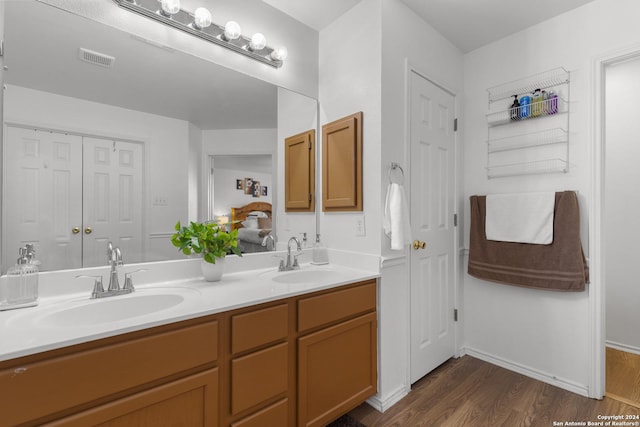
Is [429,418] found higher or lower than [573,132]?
lower

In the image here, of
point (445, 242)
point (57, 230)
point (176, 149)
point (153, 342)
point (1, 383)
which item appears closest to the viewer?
point (1, 383)

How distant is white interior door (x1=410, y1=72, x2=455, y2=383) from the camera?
2.15 metres

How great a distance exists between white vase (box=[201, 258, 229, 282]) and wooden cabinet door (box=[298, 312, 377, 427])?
0.55 meters

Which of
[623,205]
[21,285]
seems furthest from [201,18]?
[623,205]

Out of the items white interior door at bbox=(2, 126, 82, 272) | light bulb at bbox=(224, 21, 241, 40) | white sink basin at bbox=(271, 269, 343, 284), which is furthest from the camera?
white sink basin at bbox=(271, 269, 343, 284)

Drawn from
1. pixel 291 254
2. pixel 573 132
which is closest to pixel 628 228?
pixel 573 132

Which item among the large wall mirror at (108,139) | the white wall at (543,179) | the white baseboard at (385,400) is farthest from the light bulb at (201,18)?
the white baseboard at (385,400)

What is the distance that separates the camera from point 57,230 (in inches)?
52.9

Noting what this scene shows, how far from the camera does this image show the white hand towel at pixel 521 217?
208 centimetres

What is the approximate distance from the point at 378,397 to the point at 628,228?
2498mm

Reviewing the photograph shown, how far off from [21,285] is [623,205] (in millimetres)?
3948

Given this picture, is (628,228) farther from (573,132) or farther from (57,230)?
(57,230)

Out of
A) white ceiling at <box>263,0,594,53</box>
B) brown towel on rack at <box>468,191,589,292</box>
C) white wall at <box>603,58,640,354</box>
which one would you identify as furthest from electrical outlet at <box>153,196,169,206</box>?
white wall at <box>603,58,640,354</box>

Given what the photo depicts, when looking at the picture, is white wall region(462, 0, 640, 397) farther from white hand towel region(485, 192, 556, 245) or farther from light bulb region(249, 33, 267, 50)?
light bulb region(249, 33, 267, 50)
